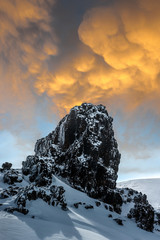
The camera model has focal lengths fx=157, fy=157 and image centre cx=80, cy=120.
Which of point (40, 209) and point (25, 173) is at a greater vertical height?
point (25, 173)

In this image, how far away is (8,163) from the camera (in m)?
57.5

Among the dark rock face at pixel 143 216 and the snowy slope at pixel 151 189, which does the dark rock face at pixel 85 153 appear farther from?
the snowy slope at pixel 151 189

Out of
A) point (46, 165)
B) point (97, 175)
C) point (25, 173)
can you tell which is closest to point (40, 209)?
point (46, 165)

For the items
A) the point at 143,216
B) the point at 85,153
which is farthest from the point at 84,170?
the point at 143,216

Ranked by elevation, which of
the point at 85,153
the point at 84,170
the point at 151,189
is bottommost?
the point at 84,170

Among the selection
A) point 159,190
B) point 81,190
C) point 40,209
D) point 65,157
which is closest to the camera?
point 40,209

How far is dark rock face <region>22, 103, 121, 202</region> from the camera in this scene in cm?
4531

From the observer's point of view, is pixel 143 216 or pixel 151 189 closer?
pixel 143 216

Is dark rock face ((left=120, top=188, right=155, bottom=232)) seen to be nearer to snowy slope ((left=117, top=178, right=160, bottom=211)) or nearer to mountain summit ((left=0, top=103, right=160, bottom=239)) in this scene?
mountain summit ((left=0, top=103, right=160, bottom=239))

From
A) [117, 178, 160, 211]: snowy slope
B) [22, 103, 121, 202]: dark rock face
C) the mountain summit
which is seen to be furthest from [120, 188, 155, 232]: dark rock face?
[117, 178, 160, 211]: snowy slope

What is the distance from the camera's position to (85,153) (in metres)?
48.7

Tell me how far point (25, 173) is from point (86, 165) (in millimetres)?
17183

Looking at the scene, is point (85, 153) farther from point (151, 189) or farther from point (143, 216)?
point (151, 189)

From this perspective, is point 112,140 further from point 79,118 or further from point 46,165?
point 46,165
